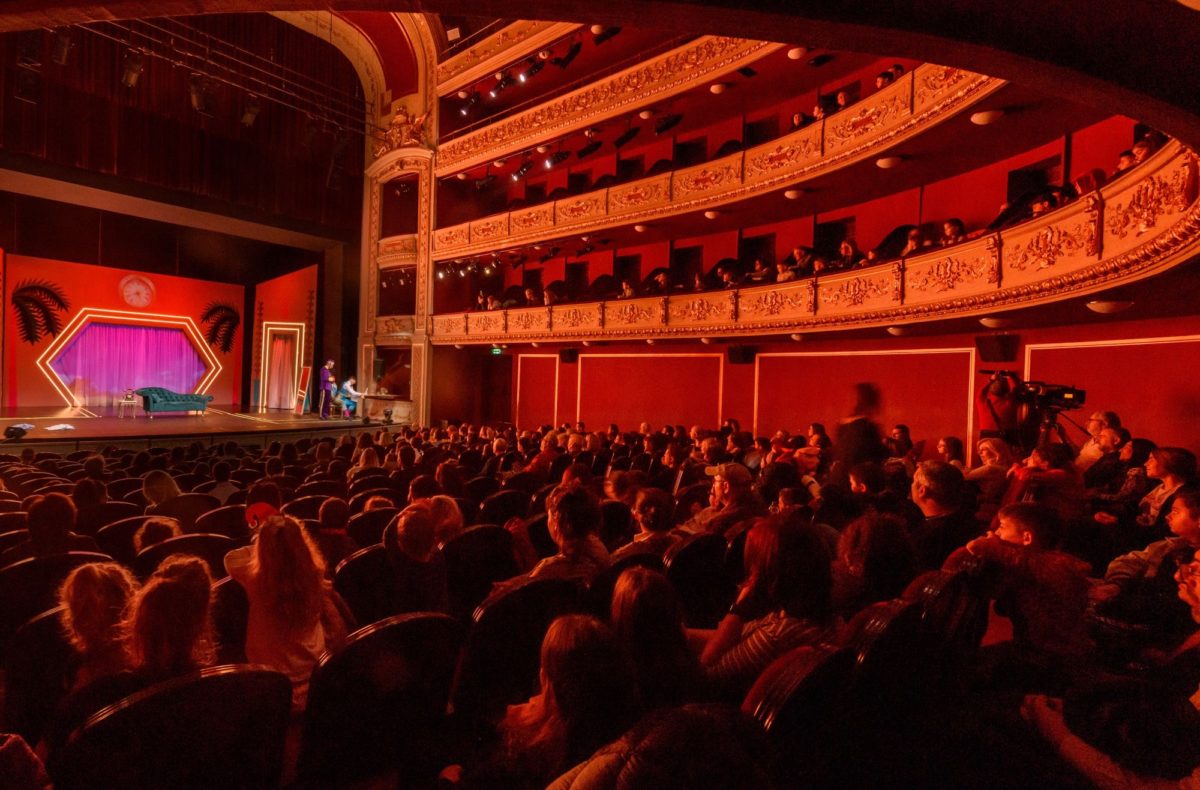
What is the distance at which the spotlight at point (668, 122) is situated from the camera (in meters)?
14.5

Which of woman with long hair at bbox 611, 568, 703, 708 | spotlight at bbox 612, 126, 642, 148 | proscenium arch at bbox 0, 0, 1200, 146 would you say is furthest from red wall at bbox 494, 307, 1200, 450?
woman with long hair at bbox 611, 568, 703, 708

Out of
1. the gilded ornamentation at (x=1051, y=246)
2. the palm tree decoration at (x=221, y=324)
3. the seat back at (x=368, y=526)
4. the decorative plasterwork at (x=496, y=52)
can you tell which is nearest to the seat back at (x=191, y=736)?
the seat back at (x=368, y=526)

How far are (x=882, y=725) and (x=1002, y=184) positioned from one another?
1018 centimetres

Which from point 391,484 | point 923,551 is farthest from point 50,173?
point 923,551

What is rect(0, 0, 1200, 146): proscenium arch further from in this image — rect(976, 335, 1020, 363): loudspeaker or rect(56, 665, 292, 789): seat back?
rect(976, 335, 1020, 363): loudspeaker

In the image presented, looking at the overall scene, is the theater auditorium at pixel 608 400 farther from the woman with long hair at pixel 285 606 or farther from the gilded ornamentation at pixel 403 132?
the gilded ornamentation at pixel 403 132

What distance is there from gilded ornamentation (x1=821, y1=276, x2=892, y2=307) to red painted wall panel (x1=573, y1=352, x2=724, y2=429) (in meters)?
4.31

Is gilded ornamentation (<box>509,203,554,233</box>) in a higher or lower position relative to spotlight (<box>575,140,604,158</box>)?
lower

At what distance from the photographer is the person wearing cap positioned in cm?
385

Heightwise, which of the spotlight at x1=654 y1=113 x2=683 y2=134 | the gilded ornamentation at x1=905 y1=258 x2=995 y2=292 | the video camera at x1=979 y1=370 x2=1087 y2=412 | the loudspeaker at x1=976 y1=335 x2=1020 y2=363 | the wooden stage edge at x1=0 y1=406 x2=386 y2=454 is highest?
the spotlight at x1=654 y1=113 x2=683 y2=134

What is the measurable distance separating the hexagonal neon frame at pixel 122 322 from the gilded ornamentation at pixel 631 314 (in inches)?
579

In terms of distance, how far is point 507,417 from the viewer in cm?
2019

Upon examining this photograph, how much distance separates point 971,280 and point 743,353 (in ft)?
20.0

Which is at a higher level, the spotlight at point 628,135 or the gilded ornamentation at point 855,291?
the spotlight at point 628,135
